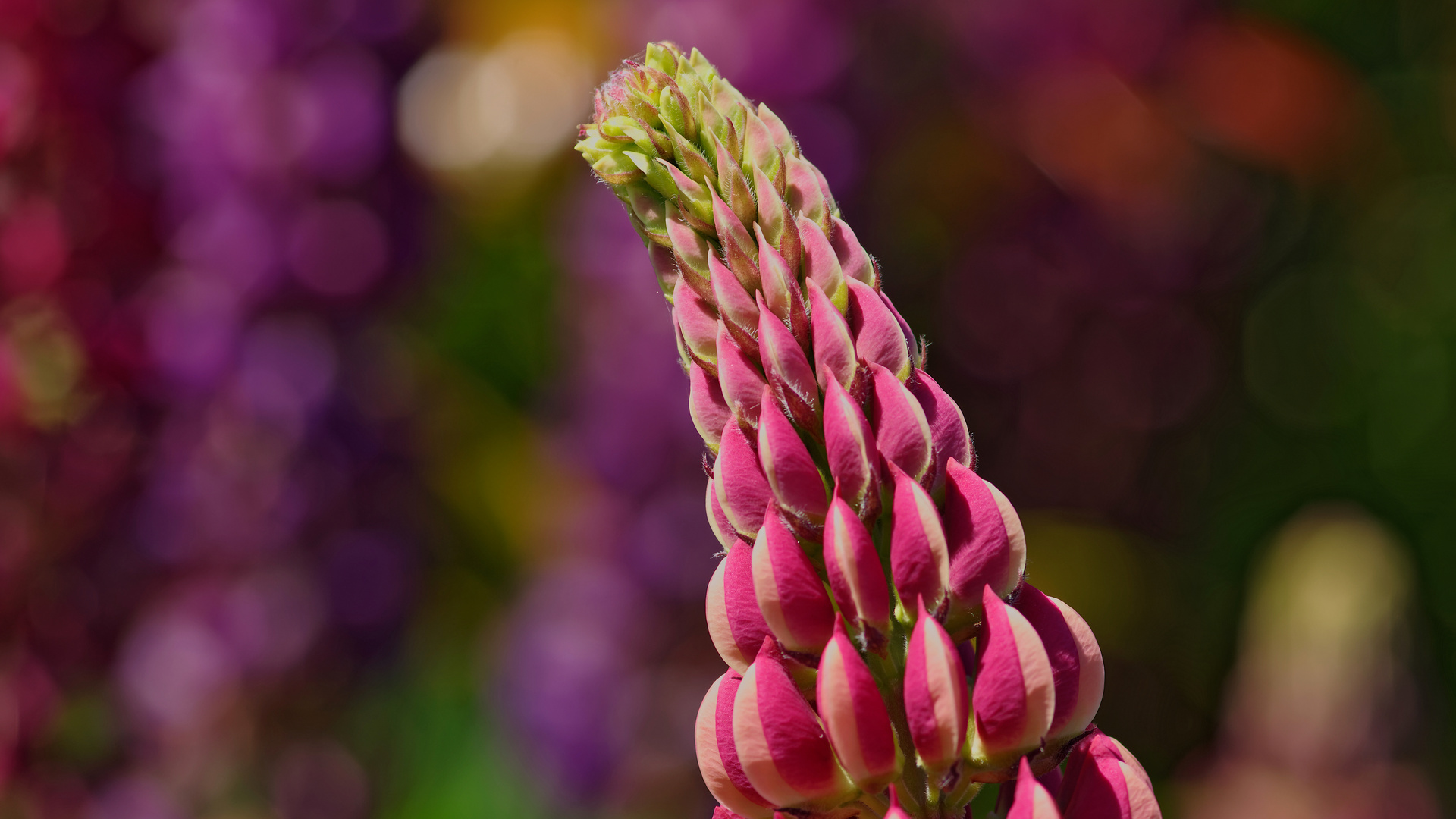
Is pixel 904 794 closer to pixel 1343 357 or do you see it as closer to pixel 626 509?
pixel 626 509

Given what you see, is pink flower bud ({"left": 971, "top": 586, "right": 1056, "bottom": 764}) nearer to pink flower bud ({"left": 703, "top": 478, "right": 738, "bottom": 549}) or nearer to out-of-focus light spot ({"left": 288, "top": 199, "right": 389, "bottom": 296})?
pink flower bud ({"left": 703, "top": 478, "right": 738, "bottom": 549})

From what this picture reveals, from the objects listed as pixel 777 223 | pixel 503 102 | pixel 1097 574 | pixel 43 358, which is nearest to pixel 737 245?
pixel 777 223

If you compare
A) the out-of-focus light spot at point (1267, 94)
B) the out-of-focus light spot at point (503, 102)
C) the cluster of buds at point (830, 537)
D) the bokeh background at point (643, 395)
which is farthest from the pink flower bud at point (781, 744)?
the out-of-focus light spot at point (503, 102)

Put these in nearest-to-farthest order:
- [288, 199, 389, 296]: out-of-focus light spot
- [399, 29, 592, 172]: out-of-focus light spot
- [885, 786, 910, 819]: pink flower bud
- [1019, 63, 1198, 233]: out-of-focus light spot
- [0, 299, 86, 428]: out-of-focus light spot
Answer: [885, 786, 910, 819]: pink flower bud → [0, 299, 86, 428]: out-of-focus light spot → [288, 199, 389, 296]: out-of-focus light spot → [1019, 63, 1198, 233]: out-of-focus light spot → [399, 29, 592, 172]: out-of-focus light spot

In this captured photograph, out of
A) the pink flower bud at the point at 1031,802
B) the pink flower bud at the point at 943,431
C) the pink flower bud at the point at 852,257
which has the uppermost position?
the pink flower bud at the point at 852,257

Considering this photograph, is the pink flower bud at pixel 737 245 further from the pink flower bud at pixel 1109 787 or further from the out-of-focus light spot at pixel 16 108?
the out-of-focus light spot at pixel 16 108

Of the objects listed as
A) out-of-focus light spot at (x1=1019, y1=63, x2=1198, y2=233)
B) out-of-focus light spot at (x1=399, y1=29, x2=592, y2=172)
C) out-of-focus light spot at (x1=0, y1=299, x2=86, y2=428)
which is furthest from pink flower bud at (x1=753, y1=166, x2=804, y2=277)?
out-of-focus light spot at (x1=399, y1=29, x2=592, y2=172)
